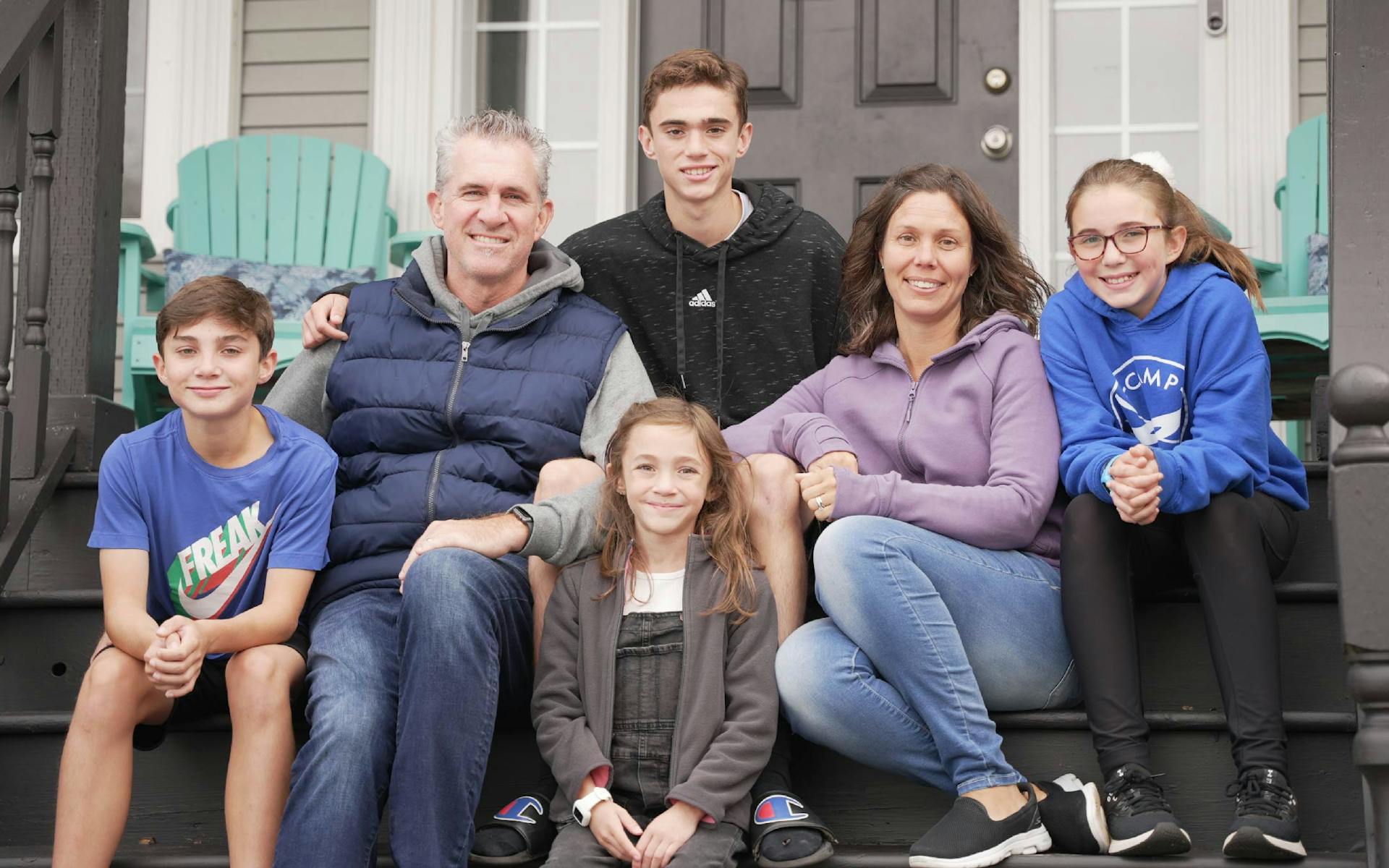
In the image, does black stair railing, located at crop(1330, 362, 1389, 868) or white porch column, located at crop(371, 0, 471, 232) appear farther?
white porch column, located at crop(371, 0, 471, 232)

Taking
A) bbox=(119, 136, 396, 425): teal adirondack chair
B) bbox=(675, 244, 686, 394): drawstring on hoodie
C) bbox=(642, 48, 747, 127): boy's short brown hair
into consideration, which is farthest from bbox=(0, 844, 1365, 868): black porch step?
bbox=(119, 136, 396, 425): teal adirondack chair

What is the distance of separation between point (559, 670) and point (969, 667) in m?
0.62

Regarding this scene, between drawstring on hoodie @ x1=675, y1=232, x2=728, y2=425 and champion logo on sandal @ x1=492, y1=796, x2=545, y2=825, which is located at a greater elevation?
drawstring on hoodie @ x1=675, y1=232, x2=728, y2=425

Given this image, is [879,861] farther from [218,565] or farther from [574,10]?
[574,10]

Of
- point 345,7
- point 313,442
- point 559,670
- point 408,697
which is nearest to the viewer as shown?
point 408,697

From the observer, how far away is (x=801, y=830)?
212cm

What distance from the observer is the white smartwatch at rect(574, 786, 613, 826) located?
6.91 feet

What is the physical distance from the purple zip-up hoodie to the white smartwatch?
56 cm

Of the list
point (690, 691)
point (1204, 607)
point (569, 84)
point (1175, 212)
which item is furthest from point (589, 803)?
point (569, 84)

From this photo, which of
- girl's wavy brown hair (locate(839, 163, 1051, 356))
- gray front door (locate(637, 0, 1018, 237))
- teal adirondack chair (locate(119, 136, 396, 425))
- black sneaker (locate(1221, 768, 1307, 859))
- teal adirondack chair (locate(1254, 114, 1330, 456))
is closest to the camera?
black sneaker (locate(1221, 768, 1307, 859))

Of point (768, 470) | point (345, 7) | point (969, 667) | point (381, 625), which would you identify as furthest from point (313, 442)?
point (345, 7)

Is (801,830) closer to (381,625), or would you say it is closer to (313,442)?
(381,625)

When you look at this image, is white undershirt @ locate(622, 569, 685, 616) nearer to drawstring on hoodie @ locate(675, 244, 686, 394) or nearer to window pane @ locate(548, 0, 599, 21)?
drawstring on hoodie @ locate(675, 244, 686, 394)

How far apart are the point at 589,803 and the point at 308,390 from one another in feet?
3.19
